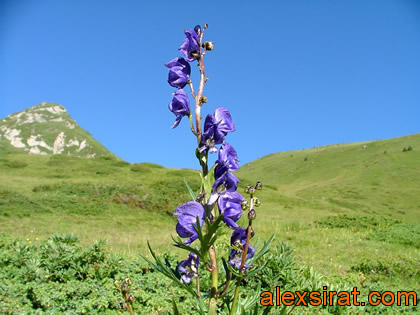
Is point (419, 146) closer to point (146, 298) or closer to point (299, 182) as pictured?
point (299, 182)

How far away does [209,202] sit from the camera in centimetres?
191

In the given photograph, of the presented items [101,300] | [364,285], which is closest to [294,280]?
[364,285]

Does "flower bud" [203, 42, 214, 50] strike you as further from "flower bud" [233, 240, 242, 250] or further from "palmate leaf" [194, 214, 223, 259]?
"flower bud" [233, 240, 242, 250]

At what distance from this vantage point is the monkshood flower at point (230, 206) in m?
1.93

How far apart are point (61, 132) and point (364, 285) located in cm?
9529

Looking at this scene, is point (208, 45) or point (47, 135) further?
point (47, 135)

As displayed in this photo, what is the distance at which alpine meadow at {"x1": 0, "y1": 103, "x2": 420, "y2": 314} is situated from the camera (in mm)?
4934

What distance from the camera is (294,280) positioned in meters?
5.61

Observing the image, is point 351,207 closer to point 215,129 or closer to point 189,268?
point 189,268

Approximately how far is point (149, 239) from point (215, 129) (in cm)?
954

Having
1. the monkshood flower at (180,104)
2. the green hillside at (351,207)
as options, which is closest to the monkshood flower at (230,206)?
the monkshood flower at (180,104)

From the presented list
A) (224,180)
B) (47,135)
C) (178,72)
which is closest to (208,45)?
(178,72)

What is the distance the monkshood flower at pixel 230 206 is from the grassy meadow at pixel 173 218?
480 cm

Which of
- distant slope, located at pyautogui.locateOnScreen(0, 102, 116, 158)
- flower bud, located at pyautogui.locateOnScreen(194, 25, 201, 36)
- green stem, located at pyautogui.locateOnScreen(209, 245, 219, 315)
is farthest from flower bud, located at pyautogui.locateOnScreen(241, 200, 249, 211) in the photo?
distant slope, located at pyautogui.locateOnScreen(0, 102, 116, 158)
